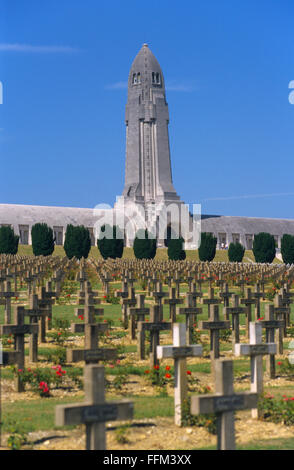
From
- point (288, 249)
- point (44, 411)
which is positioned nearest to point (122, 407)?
point (44, 411)

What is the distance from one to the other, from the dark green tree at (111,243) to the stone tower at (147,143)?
21.6 meters

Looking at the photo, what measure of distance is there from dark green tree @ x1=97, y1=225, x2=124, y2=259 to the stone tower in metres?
21.6

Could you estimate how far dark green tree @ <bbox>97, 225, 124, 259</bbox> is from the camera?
2362 inches

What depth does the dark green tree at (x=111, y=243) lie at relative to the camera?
6000cm

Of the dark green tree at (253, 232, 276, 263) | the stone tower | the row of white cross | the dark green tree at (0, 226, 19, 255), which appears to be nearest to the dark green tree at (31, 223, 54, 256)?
the dark green tree at (0, 226, 19, 255)

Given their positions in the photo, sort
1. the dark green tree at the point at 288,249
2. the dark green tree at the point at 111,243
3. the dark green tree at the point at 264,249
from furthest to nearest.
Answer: the dark green tree at the point at 264,249 → the dark green tree at the point at 288,249 → the dark green tree at the point at 111,243

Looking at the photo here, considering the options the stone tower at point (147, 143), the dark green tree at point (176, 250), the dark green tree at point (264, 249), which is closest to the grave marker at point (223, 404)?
the dark green tree at point (176, 250)

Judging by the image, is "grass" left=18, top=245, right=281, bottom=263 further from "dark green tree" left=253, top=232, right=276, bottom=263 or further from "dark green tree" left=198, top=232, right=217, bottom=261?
"dark green tree" left=253, top=232, right=276, bottom=263

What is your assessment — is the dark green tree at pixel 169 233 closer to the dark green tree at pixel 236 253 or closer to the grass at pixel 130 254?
the grass at pixel 130 254

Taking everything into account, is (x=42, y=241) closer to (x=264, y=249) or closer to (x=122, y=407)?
(x=264, y=249)

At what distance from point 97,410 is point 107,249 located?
179ft

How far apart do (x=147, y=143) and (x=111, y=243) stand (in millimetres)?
26620
